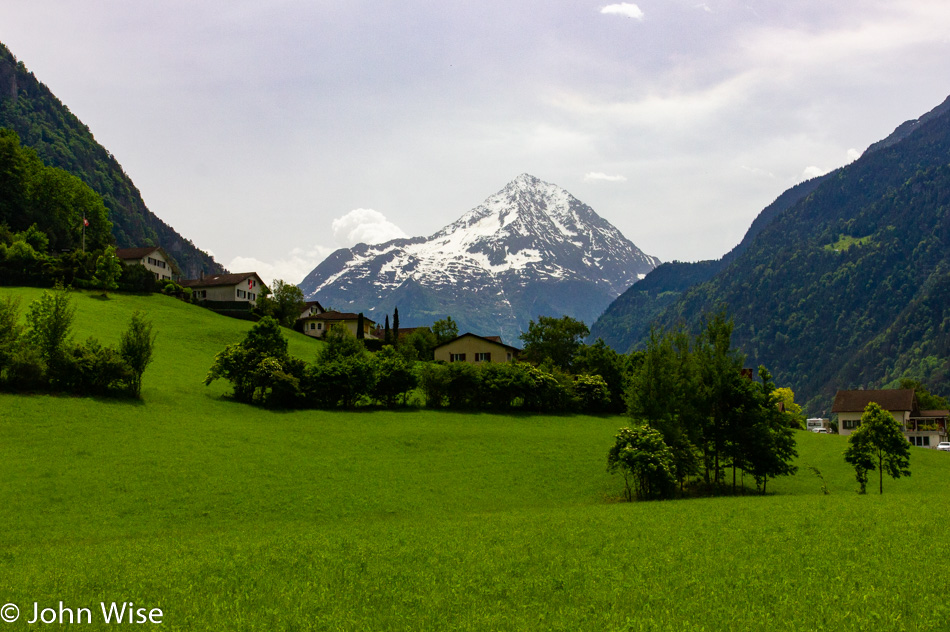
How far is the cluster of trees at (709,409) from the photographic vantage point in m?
45.6

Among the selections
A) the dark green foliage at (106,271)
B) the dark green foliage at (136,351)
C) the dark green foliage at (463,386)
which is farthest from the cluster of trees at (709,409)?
the dark green foliage at (106,271)

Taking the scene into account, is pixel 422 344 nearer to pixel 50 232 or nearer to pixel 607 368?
pixel 607 368

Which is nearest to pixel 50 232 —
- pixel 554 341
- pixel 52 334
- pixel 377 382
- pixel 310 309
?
pixel 310 309

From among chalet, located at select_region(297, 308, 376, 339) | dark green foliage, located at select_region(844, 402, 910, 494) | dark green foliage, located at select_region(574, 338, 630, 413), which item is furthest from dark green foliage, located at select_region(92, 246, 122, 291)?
dark green foliage, located at select_region(844, 402, 910, 494)

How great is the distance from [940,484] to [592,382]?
3855 centimetres

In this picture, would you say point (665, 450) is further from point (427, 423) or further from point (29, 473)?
point (29, 473)

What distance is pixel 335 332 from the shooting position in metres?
113

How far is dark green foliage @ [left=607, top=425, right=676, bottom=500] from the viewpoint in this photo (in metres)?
41.0

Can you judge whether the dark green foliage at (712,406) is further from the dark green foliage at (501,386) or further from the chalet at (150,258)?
the chalet at (150,258)

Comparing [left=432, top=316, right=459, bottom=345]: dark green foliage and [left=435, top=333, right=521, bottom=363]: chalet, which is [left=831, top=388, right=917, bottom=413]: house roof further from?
[left=432, top=316, right=459, bottom=345]: dark green foliage

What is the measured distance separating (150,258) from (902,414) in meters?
170

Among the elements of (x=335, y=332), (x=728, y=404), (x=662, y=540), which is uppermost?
(x=335, y=332)

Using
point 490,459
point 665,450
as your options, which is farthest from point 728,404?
point 490,459

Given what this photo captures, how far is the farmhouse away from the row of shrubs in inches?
3332
